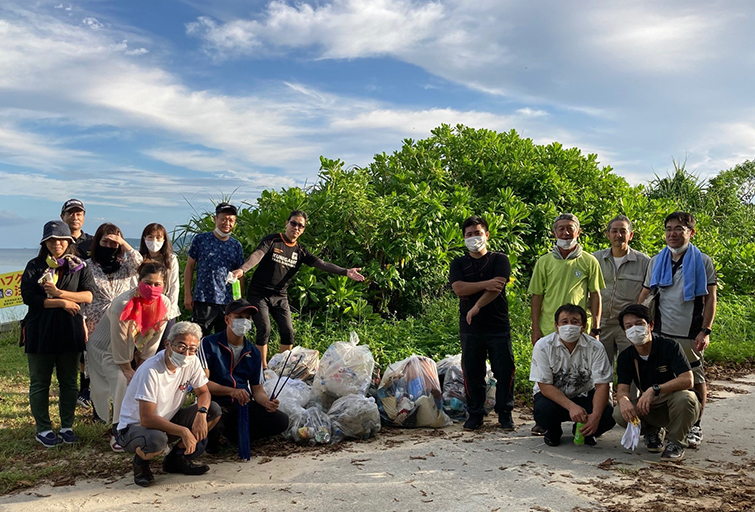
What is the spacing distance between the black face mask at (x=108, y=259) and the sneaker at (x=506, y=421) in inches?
146

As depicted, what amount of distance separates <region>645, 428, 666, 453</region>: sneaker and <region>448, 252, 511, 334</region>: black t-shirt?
144cm

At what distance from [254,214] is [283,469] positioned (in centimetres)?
474

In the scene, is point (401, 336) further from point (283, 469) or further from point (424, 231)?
point (283, 469)

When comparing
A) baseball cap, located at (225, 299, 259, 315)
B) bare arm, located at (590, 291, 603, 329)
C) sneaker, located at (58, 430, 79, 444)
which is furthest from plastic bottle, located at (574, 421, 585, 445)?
sneaker, located at (58, 430, 79, 444)

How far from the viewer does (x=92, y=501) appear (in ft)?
14.0

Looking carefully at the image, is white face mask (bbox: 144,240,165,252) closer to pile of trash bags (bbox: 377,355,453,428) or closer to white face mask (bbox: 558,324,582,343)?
pile of trash bags (bbox: 377,355,453,428)

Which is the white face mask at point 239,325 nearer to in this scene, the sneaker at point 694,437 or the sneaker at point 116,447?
the sneaker at point 116,447

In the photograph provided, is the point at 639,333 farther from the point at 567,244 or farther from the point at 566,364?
the point at 567,244

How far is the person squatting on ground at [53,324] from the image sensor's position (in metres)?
5.45

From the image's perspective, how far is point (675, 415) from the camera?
16.5 ft

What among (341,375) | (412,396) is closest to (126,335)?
(341,375)

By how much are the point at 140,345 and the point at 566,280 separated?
371 centimetres

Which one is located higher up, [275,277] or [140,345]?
[275,277]

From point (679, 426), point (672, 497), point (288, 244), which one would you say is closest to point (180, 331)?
point (288, 244)
